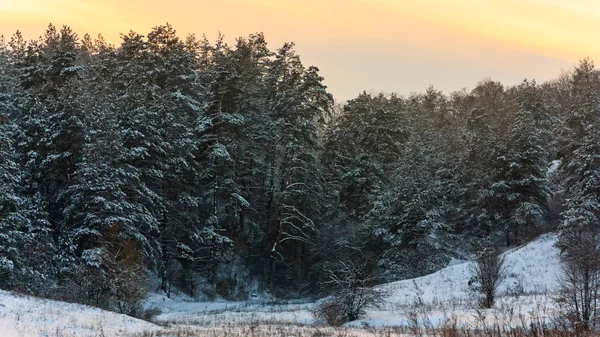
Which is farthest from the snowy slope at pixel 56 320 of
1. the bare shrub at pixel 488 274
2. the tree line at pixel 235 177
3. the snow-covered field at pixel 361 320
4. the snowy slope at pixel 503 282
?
the bare shrub at pixel 488 274

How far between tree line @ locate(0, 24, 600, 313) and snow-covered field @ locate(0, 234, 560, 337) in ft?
11.4

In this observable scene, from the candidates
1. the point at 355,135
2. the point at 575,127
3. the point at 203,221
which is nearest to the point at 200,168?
the point at 203,221

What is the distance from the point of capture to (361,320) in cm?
2036

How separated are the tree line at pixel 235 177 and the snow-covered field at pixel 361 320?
11.4 feet

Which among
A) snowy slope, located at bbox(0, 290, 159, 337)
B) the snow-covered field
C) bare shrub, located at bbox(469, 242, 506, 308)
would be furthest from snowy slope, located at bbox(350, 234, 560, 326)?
snowy slope, located at bbox(0, 290, 159, 337)

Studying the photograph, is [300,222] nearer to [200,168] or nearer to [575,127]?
[200,168]

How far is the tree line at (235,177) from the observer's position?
93.1 feet

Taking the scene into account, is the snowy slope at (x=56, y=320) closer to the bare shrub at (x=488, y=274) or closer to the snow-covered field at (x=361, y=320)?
the snow-covered field at (x=361, y=320)

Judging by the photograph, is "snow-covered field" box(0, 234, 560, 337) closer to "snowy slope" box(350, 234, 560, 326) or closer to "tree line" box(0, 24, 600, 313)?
"snowy slope" box(350, 234, 560, 326)

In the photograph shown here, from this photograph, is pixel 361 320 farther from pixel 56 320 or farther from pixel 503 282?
pixel 503 282

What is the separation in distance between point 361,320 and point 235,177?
2035cm

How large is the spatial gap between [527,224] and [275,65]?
25.7 meters

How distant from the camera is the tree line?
28.4 meters

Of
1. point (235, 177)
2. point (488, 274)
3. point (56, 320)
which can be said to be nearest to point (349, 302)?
point (488, 274)
